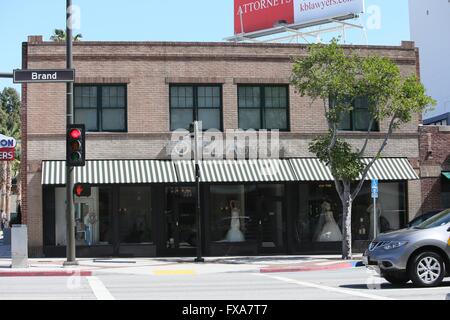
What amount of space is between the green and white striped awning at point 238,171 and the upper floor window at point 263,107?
1445mm

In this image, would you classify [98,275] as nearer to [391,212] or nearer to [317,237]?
[317,237]

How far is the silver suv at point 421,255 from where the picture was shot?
13.5 metres

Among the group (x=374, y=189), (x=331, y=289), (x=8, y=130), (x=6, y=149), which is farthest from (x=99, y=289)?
(x=8, y=130)

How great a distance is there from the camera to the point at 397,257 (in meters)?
13.5

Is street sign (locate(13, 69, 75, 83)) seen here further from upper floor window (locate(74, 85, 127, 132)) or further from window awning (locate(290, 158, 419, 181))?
window awning (locate(290, 158, 419, 181))

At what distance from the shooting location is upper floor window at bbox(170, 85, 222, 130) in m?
25.7

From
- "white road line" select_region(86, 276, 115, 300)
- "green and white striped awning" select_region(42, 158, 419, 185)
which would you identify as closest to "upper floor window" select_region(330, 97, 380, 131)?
"green and white striped awning" select_region(42, 158, 419, 185)

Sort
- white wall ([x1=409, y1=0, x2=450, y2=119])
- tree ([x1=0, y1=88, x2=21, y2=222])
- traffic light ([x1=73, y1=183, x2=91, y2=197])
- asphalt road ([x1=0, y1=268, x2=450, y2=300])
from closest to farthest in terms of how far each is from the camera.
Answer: asphalt road ([x1=0, y1=268, x2=450, y2=300]) < traffic light ([x1=73, y1=183, x2=91, y2=197]) < white wall ([x1=409, y1=0, x2=450, y2=119]) < tree ([x1=0, y1=88, x2=21, y2=222])

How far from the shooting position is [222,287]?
49.7ft

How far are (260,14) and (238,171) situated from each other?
1019cm

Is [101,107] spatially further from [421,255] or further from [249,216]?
[421,255]

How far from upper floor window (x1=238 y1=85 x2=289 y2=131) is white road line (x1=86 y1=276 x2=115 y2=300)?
32.7 ft

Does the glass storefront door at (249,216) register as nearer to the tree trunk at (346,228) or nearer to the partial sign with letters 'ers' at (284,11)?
the tree trunk at (346,228)
